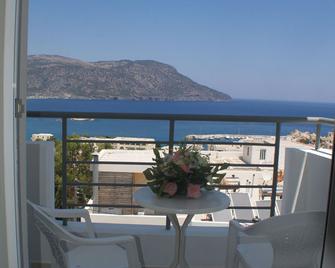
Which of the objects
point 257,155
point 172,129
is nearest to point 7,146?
point 172,129

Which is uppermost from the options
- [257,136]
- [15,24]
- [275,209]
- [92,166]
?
[15,24]

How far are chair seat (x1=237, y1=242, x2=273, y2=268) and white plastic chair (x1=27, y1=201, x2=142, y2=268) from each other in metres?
0.50

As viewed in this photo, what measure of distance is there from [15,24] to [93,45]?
41.0ft

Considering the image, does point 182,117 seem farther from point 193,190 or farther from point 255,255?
point 255,255

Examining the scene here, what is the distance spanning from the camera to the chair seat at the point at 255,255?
175 cm

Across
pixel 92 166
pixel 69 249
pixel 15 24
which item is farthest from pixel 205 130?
pixel 15 24

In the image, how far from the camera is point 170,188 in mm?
1882

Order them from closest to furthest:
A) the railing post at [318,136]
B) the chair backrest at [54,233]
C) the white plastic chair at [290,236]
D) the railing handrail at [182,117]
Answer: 1. the white plastic chair at [290,236]
2. the chair backrest at [54,233]
3. the railing handrail at [182,117]
4. the railing post at [318,136]

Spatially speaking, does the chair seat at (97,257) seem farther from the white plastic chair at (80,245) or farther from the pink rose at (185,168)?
the pink rose at (185,168)

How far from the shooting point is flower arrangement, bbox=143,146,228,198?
1.89 metres

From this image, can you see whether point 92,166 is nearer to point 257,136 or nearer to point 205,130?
point 205,130

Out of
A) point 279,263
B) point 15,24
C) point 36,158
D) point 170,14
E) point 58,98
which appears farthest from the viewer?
point 170,14

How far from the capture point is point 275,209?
3021 mm

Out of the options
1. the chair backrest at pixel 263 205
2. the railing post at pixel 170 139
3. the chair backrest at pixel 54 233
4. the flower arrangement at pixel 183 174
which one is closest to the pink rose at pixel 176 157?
the flower arrangement at pixel 183 174
